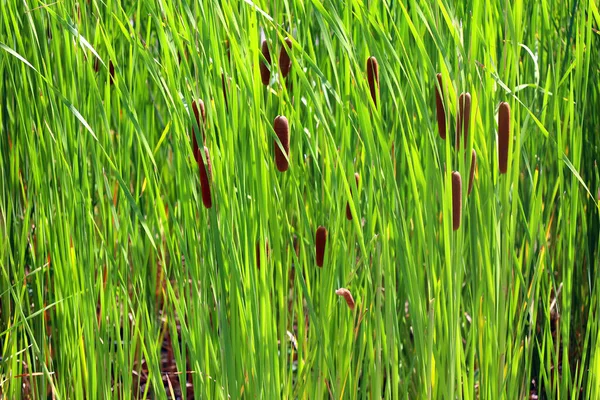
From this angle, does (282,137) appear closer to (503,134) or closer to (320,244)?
(320,244)

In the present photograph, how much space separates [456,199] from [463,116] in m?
0.12

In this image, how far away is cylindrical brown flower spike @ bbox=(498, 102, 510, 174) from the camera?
46.9 inches

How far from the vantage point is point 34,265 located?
1.80 m

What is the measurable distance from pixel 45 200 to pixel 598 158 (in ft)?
3.83

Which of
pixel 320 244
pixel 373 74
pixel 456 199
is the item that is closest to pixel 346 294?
pixel 320 244

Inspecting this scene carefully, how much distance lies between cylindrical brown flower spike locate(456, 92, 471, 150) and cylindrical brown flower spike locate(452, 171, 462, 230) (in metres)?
0.06

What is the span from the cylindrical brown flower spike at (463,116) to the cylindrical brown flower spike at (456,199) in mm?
62

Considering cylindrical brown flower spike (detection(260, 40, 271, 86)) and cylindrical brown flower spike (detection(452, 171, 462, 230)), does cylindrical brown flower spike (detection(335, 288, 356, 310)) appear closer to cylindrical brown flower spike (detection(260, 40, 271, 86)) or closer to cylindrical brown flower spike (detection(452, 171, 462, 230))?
cylindrical brown flower spike (detection(452, 171, 462, 230))

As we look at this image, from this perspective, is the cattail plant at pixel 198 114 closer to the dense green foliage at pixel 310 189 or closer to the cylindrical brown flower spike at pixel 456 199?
the dense green foliage at pixel 310 189

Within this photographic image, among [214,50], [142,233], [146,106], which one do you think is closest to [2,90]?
[146,106]

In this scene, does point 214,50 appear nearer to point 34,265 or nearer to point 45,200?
point 45,200

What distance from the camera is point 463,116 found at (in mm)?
1173

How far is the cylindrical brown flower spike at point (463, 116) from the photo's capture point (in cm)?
117

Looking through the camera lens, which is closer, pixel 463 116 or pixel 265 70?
pixel 463 116
